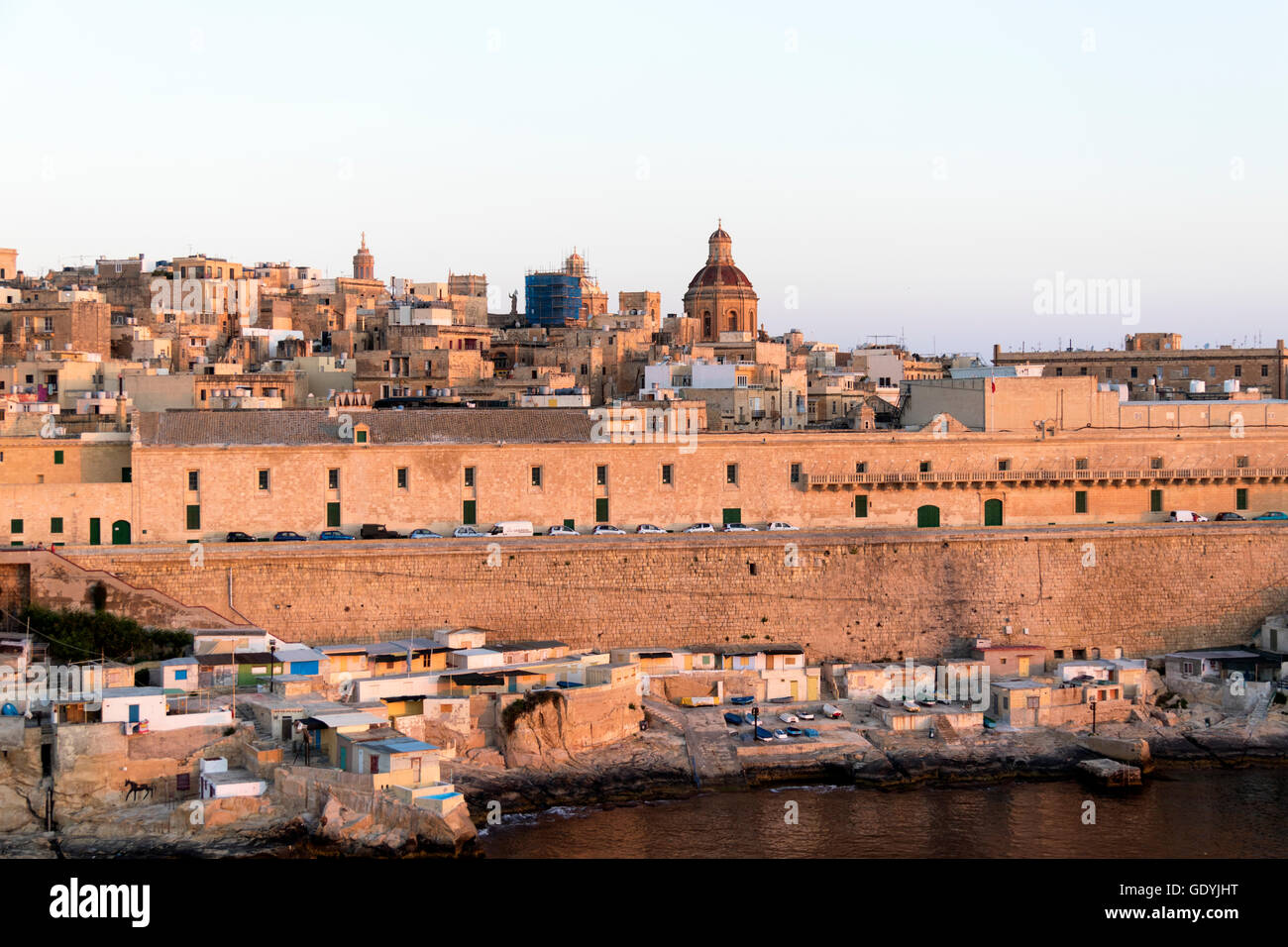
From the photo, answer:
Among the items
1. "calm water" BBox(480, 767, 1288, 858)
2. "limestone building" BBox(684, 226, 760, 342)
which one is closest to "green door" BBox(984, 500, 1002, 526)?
"calm water" BBox(480, 767, 1288, 858)

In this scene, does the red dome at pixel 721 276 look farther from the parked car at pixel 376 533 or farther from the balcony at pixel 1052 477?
the parked car at pixel 376 533

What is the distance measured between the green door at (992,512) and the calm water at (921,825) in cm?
919

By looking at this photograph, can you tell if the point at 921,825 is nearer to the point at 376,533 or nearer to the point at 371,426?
the point at 376,533

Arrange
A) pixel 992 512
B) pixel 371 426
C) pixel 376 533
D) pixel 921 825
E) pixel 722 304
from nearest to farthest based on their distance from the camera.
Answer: pixel 921 825
pixel 376 533
pixel 371 426
pixel 992 512
pixel 722 304

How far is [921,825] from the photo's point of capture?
918 inches

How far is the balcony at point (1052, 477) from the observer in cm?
3325

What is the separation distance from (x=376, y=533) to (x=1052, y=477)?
1435cm

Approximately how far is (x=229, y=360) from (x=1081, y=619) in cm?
2412

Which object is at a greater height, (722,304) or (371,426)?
(722,304)

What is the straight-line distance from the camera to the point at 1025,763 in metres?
26.1

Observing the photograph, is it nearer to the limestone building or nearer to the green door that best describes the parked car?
the green door

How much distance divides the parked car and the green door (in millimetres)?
12390

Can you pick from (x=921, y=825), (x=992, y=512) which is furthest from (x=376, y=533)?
(x=992, y=512)
